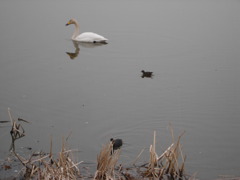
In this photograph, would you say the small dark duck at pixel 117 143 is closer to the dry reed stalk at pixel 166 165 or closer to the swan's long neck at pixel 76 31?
the dry reed stalk at pixel 166 165

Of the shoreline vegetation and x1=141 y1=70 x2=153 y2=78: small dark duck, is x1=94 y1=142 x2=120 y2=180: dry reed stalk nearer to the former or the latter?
the shoreline vegetation

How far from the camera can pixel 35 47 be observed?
40.6 feet

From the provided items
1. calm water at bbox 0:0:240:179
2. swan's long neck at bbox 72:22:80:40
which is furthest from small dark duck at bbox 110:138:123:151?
swan's long neck at bbox 72:22:80:40

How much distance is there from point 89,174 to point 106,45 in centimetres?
755

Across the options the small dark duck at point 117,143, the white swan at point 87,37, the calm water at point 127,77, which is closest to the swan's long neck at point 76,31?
the white swan at point 87,37

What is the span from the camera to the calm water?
7.46m

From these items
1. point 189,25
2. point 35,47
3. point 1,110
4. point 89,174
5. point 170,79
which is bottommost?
point 89,174

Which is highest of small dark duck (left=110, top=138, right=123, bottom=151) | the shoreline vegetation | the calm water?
the calm water

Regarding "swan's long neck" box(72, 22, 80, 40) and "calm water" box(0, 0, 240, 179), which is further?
"swan's long neck" box(72, 22, 80, 40)

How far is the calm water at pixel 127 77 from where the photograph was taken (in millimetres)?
7457

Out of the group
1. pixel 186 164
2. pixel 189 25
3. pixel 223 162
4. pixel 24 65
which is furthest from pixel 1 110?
pixel 189 25

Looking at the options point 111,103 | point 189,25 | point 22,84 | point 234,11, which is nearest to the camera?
point 111,103

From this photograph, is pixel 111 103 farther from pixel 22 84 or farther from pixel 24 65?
pixel 24 65

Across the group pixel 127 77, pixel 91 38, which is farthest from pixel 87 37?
pixel 127 77
